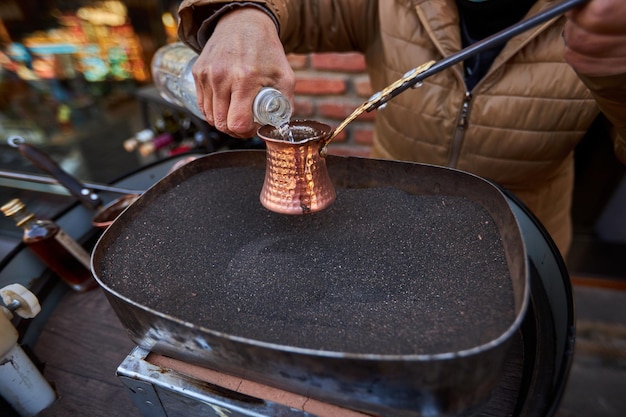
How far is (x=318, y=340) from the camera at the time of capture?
0.40m

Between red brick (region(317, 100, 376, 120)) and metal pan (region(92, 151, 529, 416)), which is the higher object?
metal pan (region(92, 151, 529, 416))

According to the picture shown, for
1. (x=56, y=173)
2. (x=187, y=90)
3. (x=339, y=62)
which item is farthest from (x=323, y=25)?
(x=56, y=173)

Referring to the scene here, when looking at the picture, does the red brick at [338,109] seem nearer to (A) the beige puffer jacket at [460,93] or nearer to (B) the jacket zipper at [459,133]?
(A) the beige puffer jacket at [460,93]

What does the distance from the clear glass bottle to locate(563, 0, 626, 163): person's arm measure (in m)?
0.37

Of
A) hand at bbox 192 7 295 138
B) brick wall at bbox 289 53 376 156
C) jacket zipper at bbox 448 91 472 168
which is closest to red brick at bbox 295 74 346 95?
brick wall at bbox 289 53 376 156

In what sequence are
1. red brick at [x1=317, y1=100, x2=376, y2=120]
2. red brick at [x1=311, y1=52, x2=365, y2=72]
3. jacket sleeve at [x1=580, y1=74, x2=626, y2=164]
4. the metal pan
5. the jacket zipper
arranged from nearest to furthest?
the metal pan, jacket sleeve at [x1=580, y1=74, x2=626, y2=164], the jacket zipper, red brick at [x1=311, y1=52, x2=365, y2=72], red brick at [x1=317, y1=100, x2=376, y2=120]

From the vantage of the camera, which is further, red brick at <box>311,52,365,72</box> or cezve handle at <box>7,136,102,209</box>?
red brick at <box>311,52,365,72</box>

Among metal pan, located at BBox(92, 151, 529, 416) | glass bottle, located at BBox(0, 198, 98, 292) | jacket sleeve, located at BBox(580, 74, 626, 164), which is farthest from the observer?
glass bottle, located at BBox(0, 198, 98, 292)

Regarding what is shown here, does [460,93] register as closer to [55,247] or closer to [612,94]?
[612,94]

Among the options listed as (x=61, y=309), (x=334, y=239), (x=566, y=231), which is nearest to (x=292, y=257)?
(x=334, y=239)

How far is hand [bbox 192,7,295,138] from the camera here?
0.58m

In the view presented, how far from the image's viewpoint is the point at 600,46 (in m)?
0.44

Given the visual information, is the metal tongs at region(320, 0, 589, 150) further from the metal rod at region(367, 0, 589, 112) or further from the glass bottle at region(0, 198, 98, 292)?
Result: the glass bottle at region(0, 198, 98, 292)

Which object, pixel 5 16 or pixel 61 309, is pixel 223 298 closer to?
pixel 61 309
